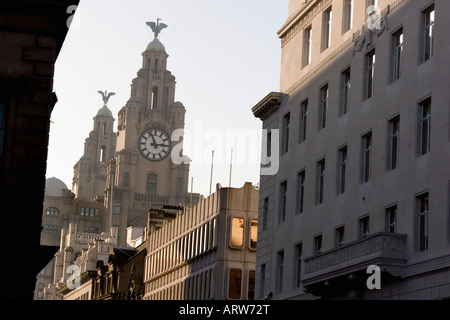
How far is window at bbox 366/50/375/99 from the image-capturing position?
52.1 metres

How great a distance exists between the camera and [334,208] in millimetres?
54344

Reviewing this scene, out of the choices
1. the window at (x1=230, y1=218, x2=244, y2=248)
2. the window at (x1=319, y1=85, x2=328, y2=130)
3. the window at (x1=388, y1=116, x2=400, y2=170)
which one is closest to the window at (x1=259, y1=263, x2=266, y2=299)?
the window at (x1=319, y1=85, x2=328, y2=130)

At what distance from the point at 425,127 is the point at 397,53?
482cm

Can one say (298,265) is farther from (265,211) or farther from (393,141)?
(393,141)

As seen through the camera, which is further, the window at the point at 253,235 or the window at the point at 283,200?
the window at the point at 253,235

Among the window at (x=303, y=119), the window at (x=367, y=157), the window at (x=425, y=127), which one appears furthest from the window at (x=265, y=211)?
the window at (x=425, y=127)

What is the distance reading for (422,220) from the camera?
4559cm

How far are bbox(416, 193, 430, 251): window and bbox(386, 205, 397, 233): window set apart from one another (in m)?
2.09

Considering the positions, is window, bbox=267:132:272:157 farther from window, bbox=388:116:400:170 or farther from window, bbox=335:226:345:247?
window, bbox=388:116:400:170

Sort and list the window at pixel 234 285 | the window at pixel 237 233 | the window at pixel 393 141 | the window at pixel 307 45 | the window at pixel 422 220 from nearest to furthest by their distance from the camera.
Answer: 1. the window at pixel 422 220
2. the window at pixel 393 141
3. the window at pixel 307 45
4. the window at pixel 234 285
5. the window at pixel 237 233

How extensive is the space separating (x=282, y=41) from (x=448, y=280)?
1119 inches

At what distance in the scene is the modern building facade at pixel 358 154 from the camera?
148 feet

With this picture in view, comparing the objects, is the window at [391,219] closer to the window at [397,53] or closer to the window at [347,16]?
the window at [397,53]

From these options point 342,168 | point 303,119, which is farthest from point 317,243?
point 303,119
